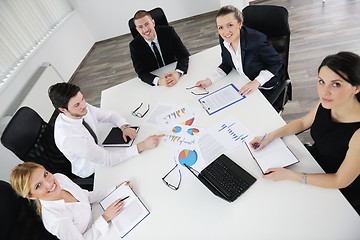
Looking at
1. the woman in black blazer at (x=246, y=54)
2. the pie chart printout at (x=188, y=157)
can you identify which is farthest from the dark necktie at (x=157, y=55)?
the pie chart printout at (x=188, y=157)

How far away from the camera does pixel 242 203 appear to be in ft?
3.94

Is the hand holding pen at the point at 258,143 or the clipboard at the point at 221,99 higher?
the clipboard at the point at 221,99

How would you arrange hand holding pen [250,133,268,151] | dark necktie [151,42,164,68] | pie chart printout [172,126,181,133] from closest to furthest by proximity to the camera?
1. hand holding pen [250,133,268,151]
2. pie chart printout [172,126,181,133]
3. dark necktie [151,42,164,68]

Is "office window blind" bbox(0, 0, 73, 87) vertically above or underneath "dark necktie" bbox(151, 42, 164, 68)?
above

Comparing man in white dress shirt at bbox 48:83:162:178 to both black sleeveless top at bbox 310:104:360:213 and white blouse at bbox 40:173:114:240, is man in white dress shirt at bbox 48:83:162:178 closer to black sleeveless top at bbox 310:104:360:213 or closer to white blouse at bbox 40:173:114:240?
white blouse at bbox 40:173:114:240

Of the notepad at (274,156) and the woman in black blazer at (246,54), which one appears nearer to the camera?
the notepad at (274,156)

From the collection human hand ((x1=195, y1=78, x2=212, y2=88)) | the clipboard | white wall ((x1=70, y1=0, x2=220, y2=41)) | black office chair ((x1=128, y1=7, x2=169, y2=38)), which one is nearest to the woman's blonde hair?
the clipboard

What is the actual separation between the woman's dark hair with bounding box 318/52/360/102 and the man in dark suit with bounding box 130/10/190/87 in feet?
4.13

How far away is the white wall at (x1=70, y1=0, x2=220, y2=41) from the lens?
475 cm

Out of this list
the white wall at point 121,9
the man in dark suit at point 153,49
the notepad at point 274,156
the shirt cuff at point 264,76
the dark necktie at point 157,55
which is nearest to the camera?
the notepad at point 274,156

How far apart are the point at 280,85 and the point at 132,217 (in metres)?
1.38

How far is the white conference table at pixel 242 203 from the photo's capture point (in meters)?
1.06

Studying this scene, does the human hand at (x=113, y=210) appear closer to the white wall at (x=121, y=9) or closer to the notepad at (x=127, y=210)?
the notepad at (x=127, y=210)

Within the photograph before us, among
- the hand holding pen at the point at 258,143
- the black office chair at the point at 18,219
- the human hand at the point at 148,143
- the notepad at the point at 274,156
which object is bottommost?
the notepad at the point at 274,156
